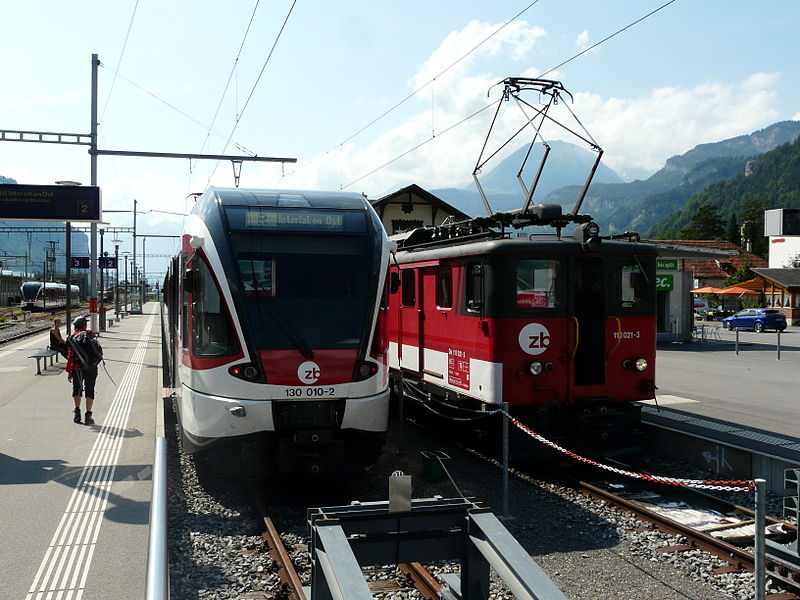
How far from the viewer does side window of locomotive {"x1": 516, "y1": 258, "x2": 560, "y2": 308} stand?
9.93m

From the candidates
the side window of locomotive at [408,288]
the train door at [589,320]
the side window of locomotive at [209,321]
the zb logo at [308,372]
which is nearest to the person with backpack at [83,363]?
the side window of locomotive at [209,321]

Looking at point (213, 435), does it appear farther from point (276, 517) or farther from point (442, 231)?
point (442, 231)

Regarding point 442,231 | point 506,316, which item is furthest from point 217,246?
point 442,231

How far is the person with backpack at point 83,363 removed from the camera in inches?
493

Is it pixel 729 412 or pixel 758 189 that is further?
pixel 758 189

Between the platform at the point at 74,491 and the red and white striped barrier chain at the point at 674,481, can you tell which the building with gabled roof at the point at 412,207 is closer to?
the platform at the point at 74,491

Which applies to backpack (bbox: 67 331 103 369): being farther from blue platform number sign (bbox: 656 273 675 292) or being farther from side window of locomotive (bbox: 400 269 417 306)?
blue platform number sign (bbox: 656 273 675 292)

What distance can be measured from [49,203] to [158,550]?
13.9 m

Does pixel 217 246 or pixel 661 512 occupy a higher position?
pixel 217 246

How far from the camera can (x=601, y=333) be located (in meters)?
10.3

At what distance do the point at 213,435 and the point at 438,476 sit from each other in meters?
2.99

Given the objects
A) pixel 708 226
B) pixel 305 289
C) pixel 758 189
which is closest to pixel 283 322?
pixel 305 289

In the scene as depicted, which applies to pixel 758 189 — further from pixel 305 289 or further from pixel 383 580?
pixel 383 580

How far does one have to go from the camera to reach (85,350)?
12.5 meters
